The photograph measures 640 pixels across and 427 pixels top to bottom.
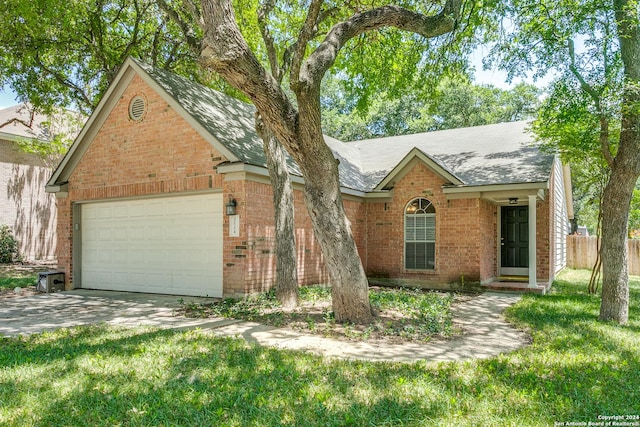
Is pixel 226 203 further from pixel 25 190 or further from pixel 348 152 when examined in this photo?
pixel 25 190

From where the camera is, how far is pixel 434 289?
40.9 ft

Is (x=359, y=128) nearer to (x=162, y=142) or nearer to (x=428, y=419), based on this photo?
(x=162, y=142)

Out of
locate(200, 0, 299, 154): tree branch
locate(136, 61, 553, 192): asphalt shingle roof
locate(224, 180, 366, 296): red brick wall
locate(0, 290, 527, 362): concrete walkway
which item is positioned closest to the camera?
locate(0, 290, 527, 362): concrete walkway

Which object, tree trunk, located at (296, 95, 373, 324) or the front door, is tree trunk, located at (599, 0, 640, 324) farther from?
the front door

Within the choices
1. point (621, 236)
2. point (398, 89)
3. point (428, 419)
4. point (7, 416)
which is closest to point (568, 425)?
point (428, 419)

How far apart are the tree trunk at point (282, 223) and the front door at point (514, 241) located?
26.7 feet

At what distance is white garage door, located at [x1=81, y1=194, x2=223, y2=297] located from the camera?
10.2m

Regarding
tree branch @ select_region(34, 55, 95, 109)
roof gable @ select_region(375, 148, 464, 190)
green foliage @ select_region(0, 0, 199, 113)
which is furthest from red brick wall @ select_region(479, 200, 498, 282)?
tree branch @ select_region(34, 55, 95, 109)

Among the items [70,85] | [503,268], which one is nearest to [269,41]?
[503,268]

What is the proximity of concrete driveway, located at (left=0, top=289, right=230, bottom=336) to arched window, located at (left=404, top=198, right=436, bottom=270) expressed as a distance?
6.20 meters

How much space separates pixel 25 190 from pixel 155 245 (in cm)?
1234

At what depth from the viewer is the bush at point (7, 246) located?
18297 millimetres

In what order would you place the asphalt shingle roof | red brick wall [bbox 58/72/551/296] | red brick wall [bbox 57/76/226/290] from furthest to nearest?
the asphalt shingle roof → red brick wall [bbox 57/76/226/290] → red brick wall [bbox 58/72/551/296]

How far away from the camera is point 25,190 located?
64.5ft
